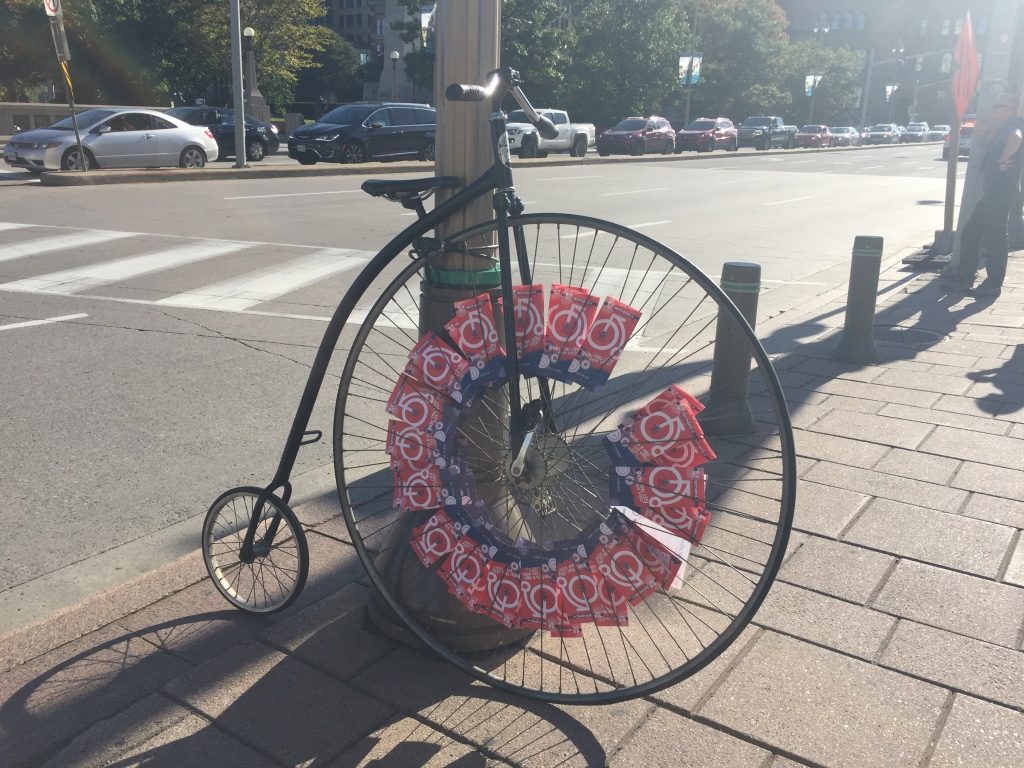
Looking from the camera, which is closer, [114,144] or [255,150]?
[114,144]

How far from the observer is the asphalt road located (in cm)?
416

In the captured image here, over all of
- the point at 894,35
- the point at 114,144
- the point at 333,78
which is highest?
the point at 894,35

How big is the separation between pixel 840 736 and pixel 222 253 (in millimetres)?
9629

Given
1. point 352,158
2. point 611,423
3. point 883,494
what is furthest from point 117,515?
point 352,158

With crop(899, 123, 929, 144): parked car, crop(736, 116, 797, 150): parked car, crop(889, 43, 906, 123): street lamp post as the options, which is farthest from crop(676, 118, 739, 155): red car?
crop(889, 43, 906, 123): street lamp post

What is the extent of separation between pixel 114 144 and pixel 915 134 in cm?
7270

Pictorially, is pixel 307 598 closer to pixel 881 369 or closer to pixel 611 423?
pixel 611 423

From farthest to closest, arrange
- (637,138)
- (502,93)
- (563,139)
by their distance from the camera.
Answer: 1. (637,138)
2. (563,139)
3. (502,93)

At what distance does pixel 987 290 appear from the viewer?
31.3 ft

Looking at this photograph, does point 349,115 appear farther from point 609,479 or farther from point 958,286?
point 609,479

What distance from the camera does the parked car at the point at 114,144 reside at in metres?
19.8

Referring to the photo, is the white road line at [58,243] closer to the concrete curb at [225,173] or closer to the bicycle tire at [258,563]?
the concrete curb at [225,173]

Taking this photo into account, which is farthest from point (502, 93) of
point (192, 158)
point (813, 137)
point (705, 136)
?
point (813, 137)

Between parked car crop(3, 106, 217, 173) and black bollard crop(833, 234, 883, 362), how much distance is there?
680 inches
